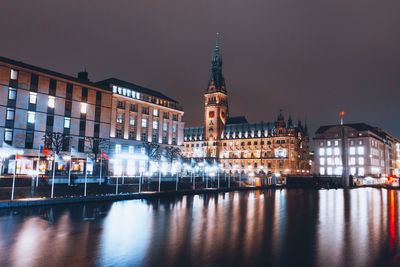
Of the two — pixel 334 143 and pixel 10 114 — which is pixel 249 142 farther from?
pixel 10 114

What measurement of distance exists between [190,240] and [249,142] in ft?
541

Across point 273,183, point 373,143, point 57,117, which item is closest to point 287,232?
point 57,117

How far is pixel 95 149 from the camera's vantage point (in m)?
65.0

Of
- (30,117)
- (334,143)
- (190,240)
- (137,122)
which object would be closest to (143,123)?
(137,122)

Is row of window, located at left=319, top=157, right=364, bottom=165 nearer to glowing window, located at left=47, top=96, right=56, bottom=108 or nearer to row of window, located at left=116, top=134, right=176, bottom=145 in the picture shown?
row of window, located at left=116, top=134, right=176, bottom=145

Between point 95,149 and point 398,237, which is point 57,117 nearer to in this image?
point 95,149

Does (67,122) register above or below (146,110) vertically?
below

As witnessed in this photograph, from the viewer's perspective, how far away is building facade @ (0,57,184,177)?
6488 cm

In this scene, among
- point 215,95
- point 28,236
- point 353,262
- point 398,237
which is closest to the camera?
point 353,262

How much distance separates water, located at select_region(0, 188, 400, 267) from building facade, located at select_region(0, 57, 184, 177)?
2614 centimetres

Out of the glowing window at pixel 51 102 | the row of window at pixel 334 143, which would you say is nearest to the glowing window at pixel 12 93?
the glowing window at pixel 51 102

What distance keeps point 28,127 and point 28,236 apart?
54337 mm

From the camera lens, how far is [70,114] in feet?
248

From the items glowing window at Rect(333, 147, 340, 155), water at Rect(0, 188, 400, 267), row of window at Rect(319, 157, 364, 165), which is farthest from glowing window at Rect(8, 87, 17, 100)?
glowing window at Rect(333, 147, 340, 155)
